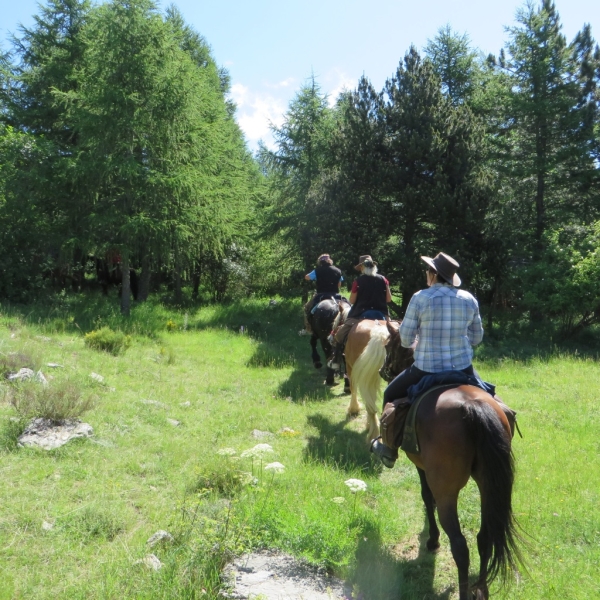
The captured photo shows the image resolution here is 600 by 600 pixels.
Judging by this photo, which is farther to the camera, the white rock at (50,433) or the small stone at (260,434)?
the small stone at (260,434)

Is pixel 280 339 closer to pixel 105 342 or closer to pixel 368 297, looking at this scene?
pixel 105 342

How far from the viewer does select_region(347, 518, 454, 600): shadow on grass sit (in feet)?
12.1

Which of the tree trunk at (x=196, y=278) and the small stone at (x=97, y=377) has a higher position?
the tree trunk at (x=196, y=278)

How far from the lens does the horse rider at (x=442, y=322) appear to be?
4.27 m

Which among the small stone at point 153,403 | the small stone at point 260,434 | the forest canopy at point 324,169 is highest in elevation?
the forest canopy at point 324,169

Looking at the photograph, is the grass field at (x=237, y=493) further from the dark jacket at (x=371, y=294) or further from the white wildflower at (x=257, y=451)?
the dark jacket at (x=371, y=294)

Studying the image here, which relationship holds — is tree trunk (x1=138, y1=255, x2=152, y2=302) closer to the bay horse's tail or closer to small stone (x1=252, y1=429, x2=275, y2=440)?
small stone (x1=252, y1=429, x2=275, y2=440)

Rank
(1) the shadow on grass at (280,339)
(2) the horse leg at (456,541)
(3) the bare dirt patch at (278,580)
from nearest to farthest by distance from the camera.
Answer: (3) the bare dirt patch at (278,580), (2) the horse leg at (456,541), (1) the shadow on grass at (280,339)

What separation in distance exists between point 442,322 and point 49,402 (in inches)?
193

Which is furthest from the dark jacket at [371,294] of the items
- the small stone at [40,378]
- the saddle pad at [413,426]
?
the small stone at [40,378]

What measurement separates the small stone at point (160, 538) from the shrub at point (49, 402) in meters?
2.91

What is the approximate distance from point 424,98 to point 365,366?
12.0 metres

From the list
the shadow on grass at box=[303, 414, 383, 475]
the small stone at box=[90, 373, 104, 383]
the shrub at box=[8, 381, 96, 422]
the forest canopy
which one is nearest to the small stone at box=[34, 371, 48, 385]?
the shrub at box=[8, 381, 96, 422]

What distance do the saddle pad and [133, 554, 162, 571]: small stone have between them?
6.93 feet
